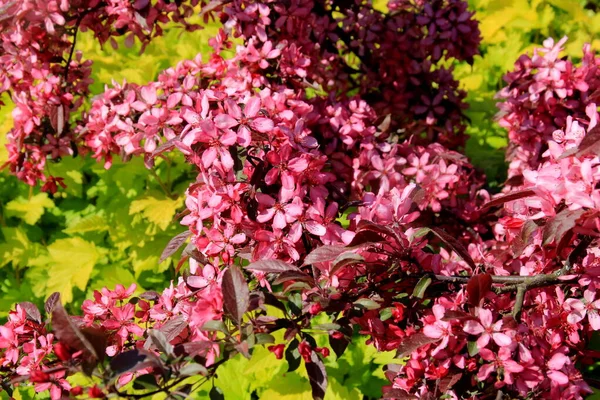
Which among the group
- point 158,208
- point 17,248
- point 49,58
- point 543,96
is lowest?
point 17,248

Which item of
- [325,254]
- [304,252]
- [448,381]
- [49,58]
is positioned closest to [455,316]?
[448,381]

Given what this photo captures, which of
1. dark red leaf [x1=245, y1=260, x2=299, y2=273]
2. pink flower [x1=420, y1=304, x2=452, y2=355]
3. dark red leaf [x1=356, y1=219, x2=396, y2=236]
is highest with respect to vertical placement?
dark red leaf [x1=356, y1=219, x2=396, y2=236]

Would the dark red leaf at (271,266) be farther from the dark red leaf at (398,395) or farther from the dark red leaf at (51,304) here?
the dark red leaf at (51,304)

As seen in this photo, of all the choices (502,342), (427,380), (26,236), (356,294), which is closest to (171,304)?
(356,294)

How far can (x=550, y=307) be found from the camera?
1.48 m

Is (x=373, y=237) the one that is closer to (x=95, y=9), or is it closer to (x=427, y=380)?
(x=427, y=380)

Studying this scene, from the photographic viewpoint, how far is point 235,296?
1177 mm

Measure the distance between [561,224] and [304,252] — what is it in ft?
1.99

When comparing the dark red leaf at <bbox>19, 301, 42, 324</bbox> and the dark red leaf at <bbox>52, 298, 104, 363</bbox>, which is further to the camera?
the dark red leaf at <bbox>19, 301, 42, 324</bbox>

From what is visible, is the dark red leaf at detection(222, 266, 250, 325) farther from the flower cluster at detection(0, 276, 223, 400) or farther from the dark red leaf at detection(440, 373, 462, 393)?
the dark red leaf at detection(440, 373, 462, 393)

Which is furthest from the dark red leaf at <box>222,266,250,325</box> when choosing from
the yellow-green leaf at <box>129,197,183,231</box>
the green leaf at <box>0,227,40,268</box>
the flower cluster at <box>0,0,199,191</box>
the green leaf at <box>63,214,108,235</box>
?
the green leaf at <box>0,227,40,268</box>

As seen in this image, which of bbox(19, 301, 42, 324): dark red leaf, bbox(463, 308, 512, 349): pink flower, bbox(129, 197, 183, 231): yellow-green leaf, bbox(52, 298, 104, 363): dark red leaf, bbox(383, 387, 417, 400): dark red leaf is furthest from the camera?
bbox(129, 197, 183, 231): yellow-green leaf

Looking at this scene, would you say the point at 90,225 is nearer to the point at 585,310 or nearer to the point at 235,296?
the point at 235,296

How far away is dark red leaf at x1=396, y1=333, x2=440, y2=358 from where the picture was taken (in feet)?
4.19
